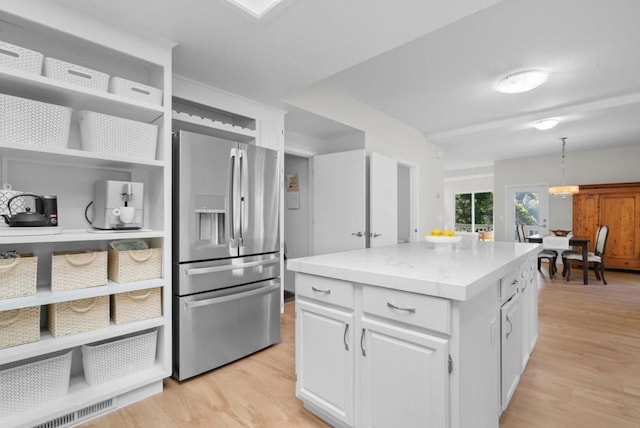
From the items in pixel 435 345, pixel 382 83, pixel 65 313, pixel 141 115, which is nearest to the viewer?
pixel 435 345

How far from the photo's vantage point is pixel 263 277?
8.38ft

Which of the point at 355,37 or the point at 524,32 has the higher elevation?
the point at 524,32

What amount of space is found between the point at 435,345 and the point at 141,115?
7.35 feet

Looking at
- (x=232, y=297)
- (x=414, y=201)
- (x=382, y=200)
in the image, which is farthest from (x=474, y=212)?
(x=232, y=297)

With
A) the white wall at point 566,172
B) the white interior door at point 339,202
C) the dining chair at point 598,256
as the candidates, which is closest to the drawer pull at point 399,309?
the white interior door at point 339,202

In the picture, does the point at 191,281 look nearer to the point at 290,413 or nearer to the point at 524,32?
the point at 290,413

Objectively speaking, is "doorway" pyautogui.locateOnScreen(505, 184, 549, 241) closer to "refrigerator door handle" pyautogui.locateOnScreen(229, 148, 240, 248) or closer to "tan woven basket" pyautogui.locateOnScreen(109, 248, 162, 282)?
"refrigerator door handle" pyautogui.locateOnScreen(229, 148, 240, 248)

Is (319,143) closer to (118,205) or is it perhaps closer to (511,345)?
(118,205)

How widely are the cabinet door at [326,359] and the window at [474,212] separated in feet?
33.7

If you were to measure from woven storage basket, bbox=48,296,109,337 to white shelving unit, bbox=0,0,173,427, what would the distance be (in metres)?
0.04

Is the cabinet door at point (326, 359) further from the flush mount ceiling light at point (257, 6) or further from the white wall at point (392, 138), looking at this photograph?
the white wall at point (392, 138)

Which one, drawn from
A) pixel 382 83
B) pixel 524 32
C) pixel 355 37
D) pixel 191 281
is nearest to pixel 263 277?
pixel 191 281

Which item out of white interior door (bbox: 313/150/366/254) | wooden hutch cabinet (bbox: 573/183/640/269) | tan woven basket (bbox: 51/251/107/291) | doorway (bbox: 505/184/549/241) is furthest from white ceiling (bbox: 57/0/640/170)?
doorway (bbox: 505/184/549/241)

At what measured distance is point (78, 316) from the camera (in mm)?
1728
